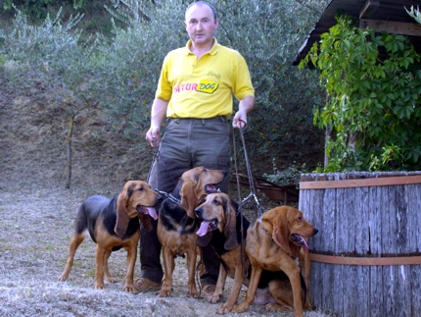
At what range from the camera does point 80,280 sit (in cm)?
589

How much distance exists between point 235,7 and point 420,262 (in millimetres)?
7016

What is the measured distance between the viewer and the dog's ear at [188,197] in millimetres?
5180

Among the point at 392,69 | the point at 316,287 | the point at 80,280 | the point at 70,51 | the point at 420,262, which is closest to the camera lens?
the point at 420,262

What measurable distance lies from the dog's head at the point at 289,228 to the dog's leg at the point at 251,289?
0.37 meters

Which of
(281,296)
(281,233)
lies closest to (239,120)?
(281,233)

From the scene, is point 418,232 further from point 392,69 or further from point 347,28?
point 347,28

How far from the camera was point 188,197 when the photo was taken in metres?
5.21

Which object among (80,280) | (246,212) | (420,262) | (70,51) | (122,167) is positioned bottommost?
(80,280)

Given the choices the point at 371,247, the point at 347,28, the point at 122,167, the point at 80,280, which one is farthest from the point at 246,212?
the point at 371,247

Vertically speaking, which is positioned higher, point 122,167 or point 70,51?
point 70,51

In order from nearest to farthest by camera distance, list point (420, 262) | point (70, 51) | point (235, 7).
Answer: point (420, 262), point (235, 7), point (70, 51)

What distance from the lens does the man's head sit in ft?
17.8

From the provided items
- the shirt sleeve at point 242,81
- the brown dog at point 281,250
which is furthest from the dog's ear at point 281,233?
the shirt sleeve at point 242,81

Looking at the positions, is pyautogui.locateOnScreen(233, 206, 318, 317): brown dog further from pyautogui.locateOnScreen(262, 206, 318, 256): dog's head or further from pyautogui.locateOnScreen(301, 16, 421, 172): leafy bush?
pyautogui.locateOnScreen(301, 16, 421, 172): leafy bush
